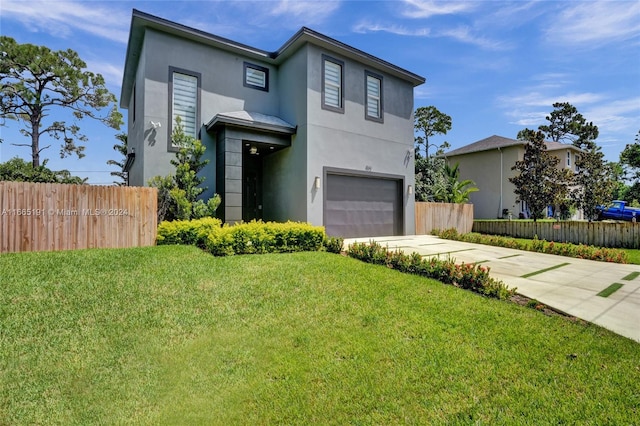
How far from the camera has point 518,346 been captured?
3496 millimetres

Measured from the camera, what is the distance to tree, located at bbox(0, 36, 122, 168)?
59.5ft

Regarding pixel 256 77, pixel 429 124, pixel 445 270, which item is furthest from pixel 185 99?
pixel 429 124

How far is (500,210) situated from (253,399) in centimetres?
A: 2485

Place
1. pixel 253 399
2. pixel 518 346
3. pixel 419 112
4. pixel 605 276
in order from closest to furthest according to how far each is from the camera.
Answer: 1. pixel 253 399
2. pixel 518 346
3. pixel 605 276
4. pixel 419 112

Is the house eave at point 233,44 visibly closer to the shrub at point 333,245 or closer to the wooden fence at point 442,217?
the wooden fence at point 442,217

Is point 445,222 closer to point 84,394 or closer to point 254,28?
point 254,28

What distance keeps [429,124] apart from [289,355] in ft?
97.8

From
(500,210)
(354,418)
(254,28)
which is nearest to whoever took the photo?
(354,418)

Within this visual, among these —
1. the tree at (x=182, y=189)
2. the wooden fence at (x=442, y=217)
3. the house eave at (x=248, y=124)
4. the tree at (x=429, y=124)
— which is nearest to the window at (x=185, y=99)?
the house eave at (x=248, y=124)

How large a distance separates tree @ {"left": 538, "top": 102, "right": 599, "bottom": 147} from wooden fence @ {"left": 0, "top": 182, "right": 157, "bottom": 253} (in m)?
44.6

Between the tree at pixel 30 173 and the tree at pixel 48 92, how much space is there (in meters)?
0.93

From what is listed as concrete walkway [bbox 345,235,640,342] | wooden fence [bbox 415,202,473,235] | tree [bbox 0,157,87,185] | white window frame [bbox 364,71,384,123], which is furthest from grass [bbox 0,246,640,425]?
tree [bbox 0,157,87,185]

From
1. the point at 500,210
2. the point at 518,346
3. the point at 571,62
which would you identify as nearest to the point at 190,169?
the point at 518,346

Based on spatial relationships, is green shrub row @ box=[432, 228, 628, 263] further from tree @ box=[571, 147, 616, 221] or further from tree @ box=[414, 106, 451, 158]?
tree @ box=[414, 106, 451, 158]
